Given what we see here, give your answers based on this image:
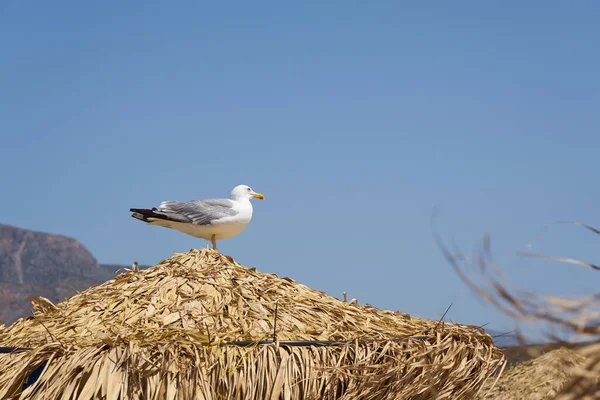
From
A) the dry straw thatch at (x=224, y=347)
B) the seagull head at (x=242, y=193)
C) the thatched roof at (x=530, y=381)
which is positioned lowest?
the dry straw thatch at (x=224, y=347)

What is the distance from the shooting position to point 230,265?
11.4 ft

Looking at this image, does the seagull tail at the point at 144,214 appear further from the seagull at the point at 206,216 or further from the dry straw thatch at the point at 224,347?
the dry straw thatch at the point at 224,347

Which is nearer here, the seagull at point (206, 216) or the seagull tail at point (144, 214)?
the seagull at point (206, 216)

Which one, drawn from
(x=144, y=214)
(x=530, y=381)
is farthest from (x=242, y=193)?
(x=530, y=381)

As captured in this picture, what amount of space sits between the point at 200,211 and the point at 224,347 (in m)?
1.78

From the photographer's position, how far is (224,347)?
9.07 ft

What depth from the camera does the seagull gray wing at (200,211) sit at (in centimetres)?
440

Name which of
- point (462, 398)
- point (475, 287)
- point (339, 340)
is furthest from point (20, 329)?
point (475, 287)

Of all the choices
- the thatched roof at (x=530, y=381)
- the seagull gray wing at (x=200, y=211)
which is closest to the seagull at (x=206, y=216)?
the seagull gray wing at (x=200, y=211)

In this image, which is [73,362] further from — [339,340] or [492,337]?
[492,337]

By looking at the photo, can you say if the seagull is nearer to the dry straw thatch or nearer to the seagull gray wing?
the seagull gray wing

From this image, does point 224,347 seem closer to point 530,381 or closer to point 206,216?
point 206,216

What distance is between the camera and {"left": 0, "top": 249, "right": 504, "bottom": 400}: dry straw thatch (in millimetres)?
2689

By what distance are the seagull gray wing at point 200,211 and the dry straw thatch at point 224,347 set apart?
0.92m
